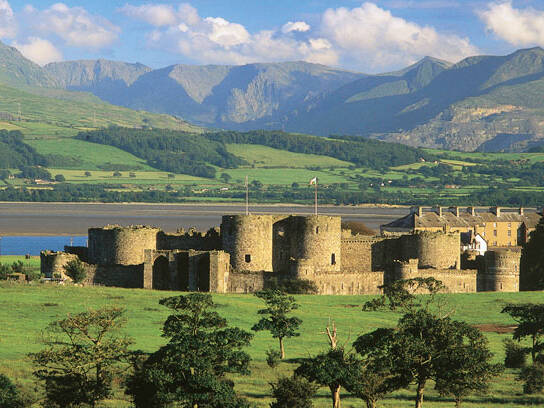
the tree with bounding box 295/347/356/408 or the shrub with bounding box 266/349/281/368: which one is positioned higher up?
the tree with bounding box 295/347/356/408

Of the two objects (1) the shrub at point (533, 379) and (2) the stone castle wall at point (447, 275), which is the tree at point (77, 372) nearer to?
(1) the shrub at point (533, 379)

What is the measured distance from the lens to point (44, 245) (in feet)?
514

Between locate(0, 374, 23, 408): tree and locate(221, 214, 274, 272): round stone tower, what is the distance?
41.4 metres

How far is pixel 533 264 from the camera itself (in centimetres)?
9275

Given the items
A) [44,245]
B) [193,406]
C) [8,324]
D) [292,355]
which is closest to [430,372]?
[193,406]

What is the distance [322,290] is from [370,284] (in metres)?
4.56

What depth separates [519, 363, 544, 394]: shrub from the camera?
49.4 m

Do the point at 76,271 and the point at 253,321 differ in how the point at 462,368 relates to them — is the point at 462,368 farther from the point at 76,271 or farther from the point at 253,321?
the point at 76,271

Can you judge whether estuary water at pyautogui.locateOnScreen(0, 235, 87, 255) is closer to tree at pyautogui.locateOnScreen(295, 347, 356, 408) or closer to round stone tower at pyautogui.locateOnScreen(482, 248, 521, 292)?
round stone tower at pyautogui.locateOnScreen(482, 248, 521, 292)

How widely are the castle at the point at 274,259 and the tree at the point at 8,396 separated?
38496mm

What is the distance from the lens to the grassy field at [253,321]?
47956 millimetres

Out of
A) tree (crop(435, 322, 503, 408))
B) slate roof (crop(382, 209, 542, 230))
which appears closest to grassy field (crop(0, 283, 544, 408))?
tree (crop(435, 322, 503, 408))

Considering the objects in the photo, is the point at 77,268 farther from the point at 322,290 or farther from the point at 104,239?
the point at 322,290

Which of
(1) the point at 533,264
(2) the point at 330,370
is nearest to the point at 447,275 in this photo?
(1) the point at 533,264
